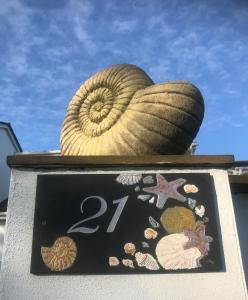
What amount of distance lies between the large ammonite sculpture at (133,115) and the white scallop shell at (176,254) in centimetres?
128

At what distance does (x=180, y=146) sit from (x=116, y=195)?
1.28 metres

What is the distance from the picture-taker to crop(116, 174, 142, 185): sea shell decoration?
479cm

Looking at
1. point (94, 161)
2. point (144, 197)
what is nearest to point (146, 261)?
point (144, 197)

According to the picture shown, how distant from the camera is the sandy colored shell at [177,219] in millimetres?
4582

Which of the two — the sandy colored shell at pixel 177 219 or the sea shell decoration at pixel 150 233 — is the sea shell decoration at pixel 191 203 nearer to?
the sandy colored shell at pixel 177 219

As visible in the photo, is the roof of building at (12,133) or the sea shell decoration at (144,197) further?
the roof of building at (12,133)

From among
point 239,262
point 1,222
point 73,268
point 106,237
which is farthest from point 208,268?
point 1,222

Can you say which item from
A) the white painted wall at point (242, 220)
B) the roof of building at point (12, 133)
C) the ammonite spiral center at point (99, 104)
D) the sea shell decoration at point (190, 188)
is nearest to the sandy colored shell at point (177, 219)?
the sea shell decoration at point (190, 188)

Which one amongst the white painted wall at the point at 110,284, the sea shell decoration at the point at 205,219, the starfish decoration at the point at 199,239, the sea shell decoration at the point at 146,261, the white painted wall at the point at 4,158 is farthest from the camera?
the white painted wall at the point at 4,158

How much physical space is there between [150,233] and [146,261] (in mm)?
312

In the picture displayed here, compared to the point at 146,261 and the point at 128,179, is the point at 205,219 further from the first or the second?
the point at 128,179

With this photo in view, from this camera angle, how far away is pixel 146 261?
440 centimetres

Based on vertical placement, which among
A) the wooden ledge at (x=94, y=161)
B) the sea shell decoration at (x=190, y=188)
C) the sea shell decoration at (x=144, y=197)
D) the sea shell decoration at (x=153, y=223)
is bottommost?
the sea shell decoration at (x=153, y=223)

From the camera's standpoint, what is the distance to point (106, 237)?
4508mm
